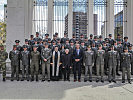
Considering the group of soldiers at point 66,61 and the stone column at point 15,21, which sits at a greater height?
the stone column at point 15,21

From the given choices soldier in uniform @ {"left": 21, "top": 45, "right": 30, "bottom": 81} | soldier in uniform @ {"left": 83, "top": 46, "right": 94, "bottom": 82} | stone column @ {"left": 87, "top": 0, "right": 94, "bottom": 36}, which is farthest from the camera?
stone column @ {"left": 87, "top": 0, "right": 94, "bottom": 36}

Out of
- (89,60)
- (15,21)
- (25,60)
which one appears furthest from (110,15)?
(25,60)

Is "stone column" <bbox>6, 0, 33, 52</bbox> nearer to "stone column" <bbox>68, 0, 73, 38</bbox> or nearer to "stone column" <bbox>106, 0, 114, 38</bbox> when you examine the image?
"stone column" <bbox>68, 0, 73, 38</bbox>

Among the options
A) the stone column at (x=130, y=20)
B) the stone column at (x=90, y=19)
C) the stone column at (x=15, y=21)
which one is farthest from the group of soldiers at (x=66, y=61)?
the stone column at (x=130, y=20)

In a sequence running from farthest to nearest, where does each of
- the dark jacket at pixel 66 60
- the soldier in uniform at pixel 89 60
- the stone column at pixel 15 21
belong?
the stone column at pixel 15 21, the dark jacket at pixel 66 60, the soldier in uniform at pixel 89 60

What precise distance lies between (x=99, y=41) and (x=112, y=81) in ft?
7.88

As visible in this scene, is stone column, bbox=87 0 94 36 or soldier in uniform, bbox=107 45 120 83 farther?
stone column, bbox=87 0 94 36

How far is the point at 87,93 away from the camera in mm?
6148

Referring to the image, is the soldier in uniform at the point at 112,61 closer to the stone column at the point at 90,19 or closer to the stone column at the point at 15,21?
the stone column at the point at 90,19

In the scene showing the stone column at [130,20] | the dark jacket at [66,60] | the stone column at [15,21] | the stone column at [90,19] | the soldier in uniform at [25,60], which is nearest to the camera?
the dark jacket at [66,60]

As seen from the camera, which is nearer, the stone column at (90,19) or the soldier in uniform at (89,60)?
the soldier in uniform at (89,60)

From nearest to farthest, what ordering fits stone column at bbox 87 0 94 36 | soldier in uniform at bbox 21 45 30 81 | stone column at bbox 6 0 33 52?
1. soldier in uniform at bbox 21 45 30 81
2. stone column at bbox 6 0 33 52
3. stone column at bbox 87 0 94 36

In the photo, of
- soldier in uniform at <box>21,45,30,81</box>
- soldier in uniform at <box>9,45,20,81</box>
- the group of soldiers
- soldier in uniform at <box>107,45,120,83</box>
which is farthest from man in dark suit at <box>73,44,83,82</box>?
soldier in uniform at <box>9,45,20,81</box>

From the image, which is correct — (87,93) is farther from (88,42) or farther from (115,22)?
(115,22)
